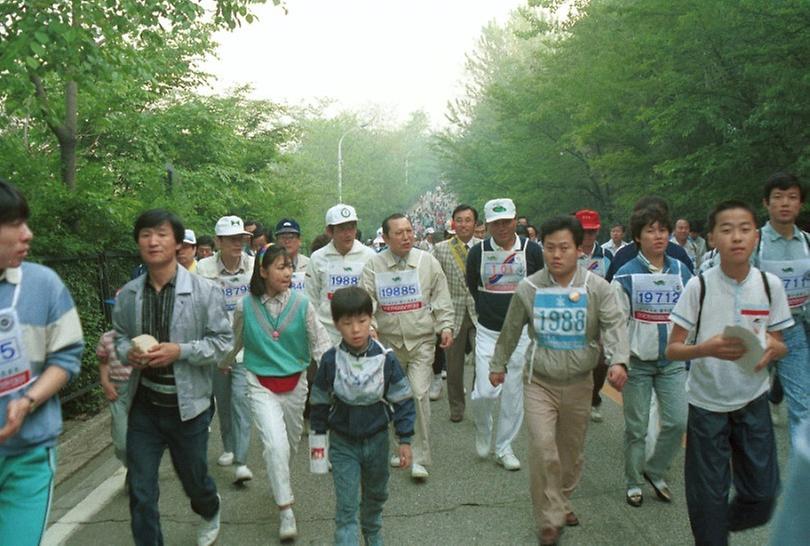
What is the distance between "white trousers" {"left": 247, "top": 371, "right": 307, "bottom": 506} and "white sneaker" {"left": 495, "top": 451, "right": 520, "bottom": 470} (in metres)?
1.75

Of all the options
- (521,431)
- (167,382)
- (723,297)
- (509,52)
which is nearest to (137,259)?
(521,431)

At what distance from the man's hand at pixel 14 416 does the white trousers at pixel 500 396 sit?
3.81 meters

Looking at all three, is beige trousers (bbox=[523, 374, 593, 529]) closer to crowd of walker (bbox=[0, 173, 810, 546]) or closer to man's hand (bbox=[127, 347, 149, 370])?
crowd of walker (bbox=[0, 173, 810, 546])

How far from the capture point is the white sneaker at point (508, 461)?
232 inches

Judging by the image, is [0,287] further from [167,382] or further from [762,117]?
[762,117]

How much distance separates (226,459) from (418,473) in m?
1.75

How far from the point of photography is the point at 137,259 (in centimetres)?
1038

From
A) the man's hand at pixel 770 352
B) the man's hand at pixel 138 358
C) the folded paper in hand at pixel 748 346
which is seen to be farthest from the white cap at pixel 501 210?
the man's hand at pixel 138 358

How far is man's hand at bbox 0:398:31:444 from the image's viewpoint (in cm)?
279

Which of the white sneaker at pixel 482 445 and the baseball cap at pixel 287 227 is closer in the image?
the white sneaker at pixel 482 445

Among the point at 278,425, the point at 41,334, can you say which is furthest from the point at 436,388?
the point at 41,334

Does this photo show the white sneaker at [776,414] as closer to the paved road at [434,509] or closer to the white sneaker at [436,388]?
the paved road at [434,509]

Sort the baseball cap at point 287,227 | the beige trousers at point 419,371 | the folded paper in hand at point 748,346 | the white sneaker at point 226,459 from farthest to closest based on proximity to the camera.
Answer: the baseball cap at point 287,227 < the white sneaker at point 226,459 < the beige trousers at point 419,371 < the folded paper in hand at point 748,346

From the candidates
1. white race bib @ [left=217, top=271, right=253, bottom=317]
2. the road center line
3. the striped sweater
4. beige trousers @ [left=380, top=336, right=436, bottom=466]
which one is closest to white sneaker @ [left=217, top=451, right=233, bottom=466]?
the road center line
